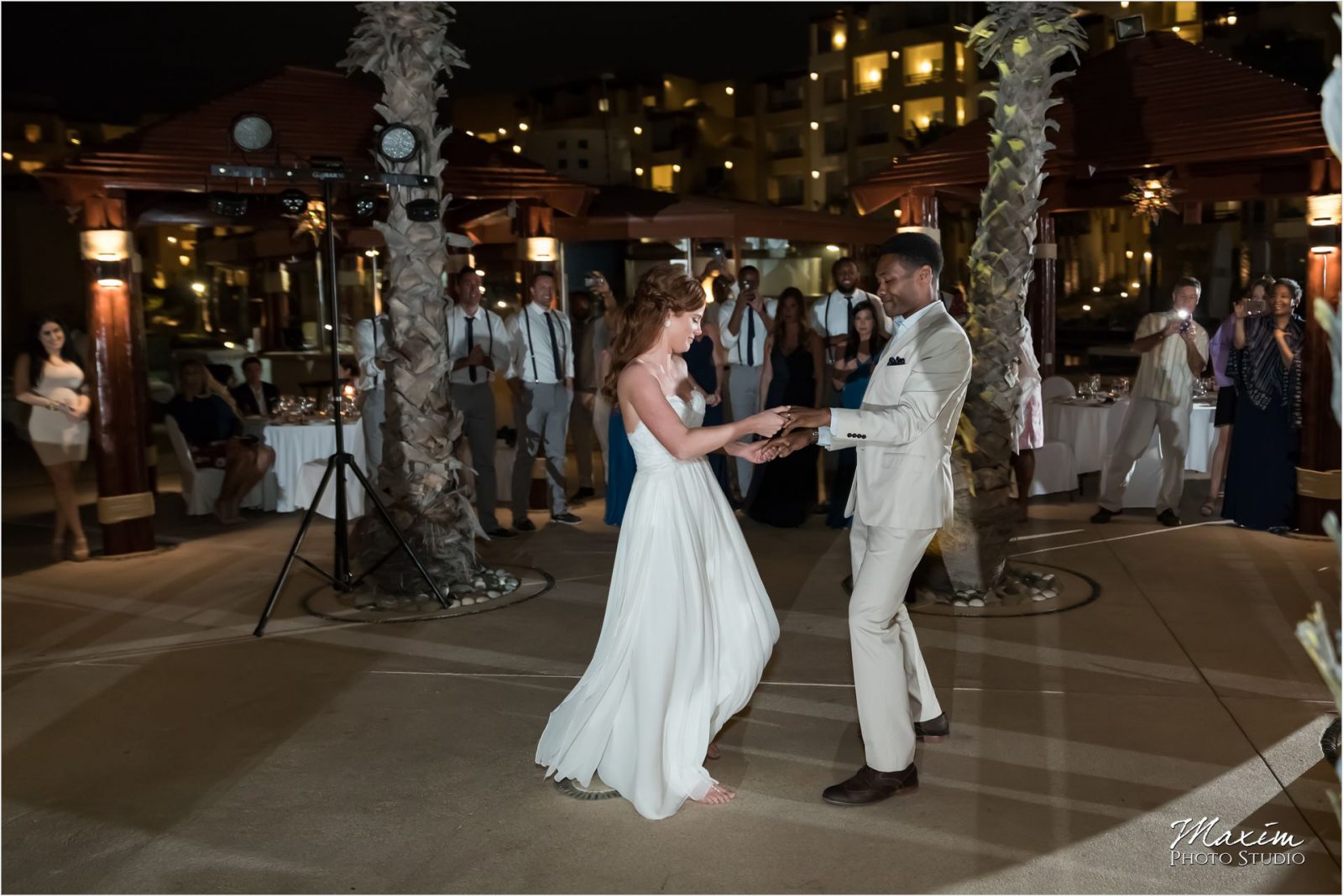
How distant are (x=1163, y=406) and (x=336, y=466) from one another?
246 inches

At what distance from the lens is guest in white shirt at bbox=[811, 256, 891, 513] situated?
8992mm

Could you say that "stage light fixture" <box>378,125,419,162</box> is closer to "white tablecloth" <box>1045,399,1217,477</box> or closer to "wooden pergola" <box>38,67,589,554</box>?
"wooden pergola" <box>38,67,589,554</box>

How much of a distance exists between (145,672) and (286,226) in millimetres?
9075

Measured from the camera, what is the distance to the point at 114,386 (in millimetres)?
8469

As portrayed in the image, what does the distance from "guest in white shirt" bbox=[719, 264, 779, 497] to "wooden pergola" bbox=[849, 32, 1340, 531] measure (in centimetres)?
126

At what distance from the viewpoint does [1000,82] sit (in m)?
6.55

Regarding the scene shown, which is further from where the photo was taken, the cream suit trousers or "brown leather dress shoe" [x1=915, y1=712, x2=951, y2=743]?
"brown leather dress shoe" [x1=915, y1=712, x2=951, y2=743]

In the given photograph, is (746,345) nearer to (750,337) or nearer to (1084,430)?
(750,337)

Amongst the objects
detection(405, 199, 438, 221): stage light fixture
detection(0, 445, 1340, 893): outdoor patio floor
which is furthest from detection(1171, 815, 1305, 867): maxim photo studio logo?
detection(405, 199, 438, 221): stage light fixture

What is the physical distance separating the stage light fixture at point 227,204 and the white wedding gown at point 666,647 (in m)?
3.80

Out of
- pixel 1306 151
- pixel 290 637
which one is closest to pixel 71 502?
pixel 290 637

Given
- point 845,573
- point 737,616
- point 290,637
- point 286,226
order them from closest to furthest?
1. point 737,616
2. point 290,637
3. point 845,573
4. point 286,226

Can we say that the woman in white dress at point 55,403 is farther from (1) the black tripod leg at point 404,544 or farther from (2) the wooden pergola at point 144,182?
(1) the black tripod leg at point 404,544

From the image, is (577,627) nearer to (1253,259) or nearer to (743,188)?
(1253,259)
